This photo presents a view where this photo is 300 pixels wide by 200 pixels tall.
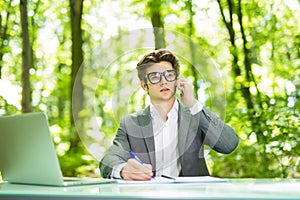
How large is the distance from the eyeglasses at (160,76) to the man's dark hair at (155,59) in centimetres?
2

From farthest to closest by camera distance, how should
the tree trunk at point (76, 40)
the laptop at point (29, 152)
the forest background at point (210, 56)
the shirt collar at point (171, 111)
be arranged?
the tree trunk at point (76, 40)
the forest background at point (210, 56)
the shirt collar at point (171, 111)
the laptop at point (29, 152)

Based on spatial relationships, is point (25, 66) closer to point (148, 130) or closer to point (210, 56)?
point (210, 56)

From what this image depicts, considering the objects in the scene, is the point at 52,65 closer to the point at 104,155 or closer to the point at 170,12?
the point at 170,12

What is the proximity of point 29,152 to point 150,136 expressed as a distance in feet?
1.38

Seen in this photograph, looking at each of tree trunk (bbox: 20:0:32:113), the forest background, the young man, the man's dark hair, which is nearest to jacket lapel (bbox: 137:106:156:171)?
the young man

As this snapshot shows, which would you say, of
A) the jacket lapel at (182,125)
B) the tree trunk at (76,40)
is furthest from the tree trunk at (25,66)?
the jacket lapel at (182,125)

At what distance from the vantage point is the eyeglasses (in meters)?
1.70

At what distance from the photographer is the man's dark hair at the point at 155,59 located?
1.70 metres

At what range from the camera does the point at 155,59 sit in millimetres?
1713

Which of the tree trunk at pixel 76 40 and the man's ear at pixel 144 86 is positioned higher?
the tree trunk at pixel 76 40

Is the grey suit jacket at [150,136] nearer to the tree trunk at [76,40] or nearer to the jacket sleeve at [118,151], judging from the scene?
the jacket sleeve at [118,151]

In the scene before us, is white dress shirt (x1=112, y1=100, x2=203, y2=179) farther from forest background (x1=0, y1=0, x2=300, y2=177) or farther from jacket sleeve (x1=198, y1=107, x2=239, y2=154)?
forest background (x1=0, y1=0, x2=300, y2=177)

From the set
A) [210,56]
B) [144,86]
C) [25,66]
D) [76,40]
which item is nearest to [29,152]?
[144,86]

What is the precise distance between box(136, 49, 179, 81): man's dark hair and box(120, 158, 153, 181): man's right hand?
0.27 meters
